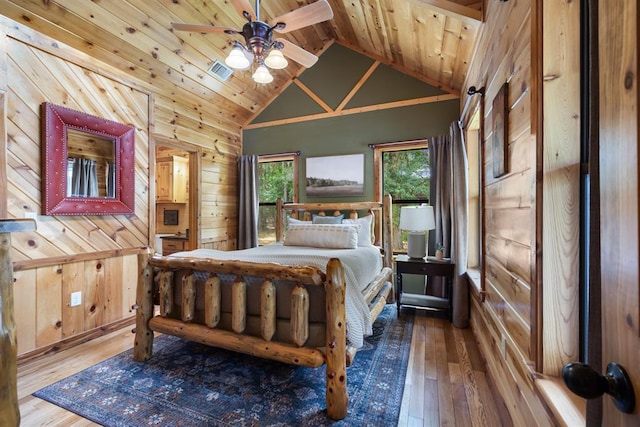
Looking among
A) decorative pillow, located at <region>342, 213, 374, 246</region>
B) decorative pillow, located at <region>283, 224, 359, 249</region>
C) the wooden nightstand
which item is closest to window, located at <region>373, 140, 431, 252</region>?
decorative pillow, located at <region>342, 213, 374, 246</region>

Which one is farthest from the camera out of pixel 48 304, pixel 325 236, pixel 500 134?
pixel 325 236

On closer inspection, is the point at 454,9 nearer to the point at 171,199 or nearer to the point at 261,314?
the point at 261,314

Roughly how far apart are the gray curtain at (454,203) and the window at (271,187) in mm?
2187

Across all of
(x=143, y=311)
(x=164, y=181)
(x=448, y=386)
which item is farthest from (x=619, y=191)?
(x=164, y=181)

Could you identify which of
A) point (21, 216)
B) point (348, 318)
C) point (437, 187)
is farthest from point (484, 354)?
point (21, 216)

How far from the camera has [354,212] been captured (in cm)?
408

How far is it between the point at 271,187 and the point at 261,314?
10.6 feet

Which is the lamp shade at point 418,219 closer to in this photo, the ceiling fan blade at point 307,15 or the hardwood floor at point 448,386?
the hardwood floor at point 448,386

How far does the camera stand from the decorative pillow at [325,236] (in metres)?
3.23

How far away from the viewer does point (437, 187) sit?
3594 millimetres

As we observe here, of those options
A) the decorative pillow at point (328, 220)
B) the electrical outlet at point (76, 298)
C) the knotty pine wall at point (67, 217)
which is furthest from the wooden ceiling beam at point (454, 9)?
the electrical outlet at point (76, 298)

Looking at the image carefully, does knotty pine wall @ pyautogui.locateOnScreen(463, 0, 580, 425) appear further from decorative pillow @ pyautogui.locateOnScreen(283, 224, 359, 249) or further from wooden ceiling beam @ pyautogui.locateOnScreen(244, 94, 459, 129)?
wooden ceiling beam @ pyautogui.locateOnScreen(244, 94, 459, 129)

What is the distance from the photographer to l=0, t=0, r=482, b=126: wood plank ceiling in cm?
242

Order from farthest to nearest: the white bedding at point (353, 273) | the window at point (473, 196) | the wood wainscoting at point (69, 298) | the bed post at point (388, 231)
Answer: the bed post at point (388, 231)
the window at point (473, 196)
the wood wainscoting at point (69, 298)
the white bedding at point (353, 273)
